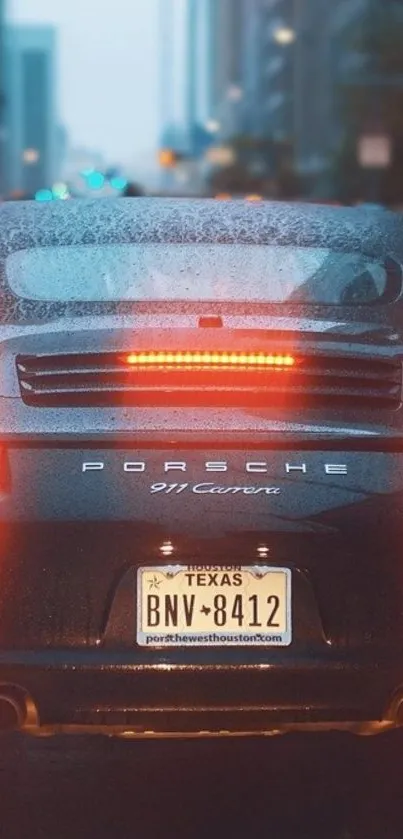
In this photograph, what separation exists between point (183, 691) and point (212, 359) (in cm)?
83

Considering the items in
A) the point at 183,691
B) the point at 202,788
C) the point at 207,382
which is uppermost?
the point at 207,382

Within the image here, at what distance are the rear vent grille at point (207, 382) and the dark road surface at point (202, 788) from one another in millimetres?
1079

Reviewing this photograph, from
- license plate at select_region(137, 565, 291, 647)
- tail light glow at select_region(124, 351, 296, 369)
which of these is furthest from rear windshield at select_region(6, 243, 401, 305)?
license plate at select_region(137, 565, 291, 647)

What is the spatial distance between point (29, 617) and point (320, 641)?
654mm

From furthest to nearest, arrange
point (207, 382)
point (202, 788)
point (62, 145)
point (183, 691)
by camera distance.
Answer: point (62, 145) → point (202, 788) → point (207, 382) → point (183, 691)

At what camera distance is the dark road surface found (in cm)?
500

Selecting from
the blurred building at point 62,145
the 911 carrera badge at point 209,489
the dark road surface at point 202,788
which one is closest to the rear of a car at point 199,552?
the 911 carrera badge at point 209,489

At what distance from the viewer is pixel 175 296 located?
5.23m

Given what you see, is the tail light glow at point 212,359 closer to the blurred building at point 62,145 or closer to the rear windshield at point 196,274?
the rear windshield at point 196,274

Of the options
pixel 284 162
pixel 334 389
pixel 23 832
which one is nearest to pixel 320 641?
pixel 334 389

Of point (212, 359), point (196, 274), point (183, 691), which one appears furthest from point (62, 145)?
point (183, 691)

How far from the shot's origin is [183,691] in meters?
4.47

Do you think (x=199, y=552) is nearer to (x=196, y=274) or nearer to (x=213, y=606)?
(x=213, y=606)

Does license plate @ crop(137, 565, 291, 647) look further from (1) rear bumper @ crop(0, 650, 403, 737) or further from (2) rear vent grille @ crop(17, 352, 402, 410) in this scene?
(2) rear vent grille @ crop(17, 352, 402, 410)
